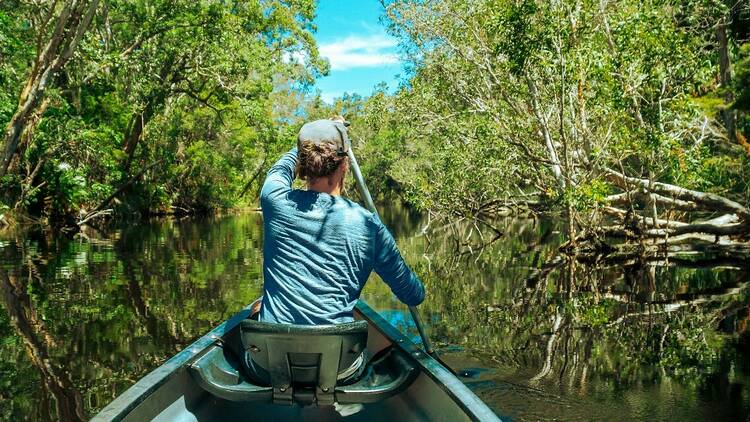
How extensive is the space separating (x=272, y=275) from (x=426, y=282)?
324 inches

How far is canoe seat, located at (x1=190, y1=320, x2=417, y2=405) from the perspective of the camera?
2635 millimetres

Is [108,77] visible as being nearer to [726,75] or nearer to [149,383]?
[726,75]

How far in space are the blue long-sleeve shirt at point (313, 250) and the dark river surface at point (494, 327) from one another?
2115 millimetres

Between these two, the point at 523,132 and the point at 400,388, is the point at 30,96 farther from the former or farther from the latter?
the point at 400,388

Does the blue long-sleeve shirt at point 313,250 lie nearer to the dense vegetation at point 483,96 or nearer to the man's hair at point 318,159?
the man's hair at point 318,159

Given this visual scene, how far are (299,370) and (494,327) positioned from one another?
4998mm

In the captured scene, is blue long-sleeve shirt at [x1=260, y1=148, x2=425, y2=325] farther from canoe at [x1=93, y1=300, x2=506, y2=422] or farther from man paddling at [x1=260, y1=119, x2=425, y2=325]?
canoe at [x1=93, y1=300, x2=506, y2=422]

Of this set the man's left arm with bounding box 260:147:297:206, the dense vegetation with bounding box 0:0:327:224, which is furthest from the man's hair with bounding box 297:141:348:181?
the dense vegetation with bounding box 0:0:327:224

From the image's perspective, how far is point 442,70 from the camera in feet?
58.6

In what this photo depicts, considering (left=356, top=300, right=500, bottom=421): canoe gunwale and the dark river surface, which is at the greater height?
(left=356, top=300, right=500, bottom=421): canoe gunwale

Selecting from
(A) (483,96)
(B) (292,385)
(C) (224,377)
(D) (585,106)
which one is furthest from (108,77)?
(B) (292,385)

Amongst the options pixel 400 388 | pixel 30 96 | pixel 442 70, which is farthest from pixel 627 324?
pixel 30 96

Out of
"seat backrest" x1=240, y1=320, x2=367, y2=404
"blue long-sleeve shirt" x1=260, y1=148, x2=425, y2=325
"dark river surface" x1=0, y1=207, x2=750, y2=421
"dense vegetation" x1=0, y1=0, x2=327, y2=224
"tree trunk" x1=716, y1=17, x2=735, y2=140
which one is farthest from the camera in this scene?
"tree trunk" x1=716, y1=17, x2=735, y2=140

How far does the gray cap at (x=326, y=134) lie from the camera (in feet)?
9.50
